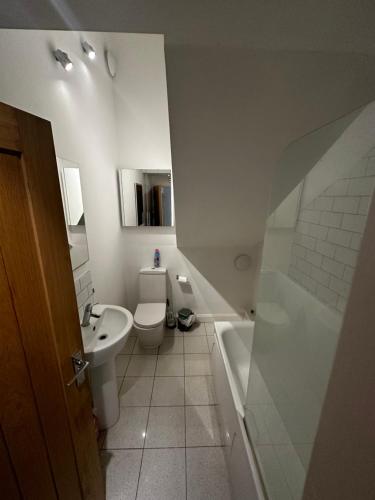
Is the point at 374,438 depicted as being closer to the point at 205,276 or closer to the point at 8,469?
the point at 8,469

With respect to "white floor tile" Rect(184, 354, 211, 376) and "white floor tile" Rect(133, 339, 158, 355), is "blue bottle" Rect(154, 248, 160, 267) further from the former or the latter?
"white floor tile" Rect(184, 354, 211, 376)

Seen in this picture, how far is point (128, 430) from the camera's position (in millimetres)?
1424

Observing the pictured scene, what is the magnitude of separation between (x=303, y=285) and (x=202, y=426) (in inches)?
54.3

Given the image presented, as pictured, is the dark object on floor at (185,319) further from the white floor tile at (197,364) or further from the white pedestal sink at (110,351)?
the white pedestal sink at (110,351)

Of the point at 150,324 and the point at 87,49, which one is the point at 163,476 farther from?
the point at 87,49

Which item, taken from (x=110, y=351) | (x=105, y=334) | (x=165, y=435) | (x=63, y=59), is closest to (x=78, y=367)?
(x=110, y=351)

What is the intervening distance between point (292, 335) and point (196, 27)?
1.13 meters

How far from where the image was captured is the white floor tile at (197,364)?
1.91m

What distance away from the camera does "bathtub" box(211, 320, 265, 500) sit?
2.79ft

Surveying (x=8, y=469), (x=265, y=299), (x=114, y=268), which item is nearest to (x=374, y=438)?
(x=265, y=299)

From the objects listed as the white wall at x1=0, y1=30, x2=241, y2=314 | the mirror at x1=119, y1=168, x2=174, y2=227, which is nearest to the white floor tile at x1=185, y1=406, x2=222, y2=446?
the white wall at x1=0, y1=30, x2=241, y2=314

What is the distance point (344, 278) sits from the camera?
509mm

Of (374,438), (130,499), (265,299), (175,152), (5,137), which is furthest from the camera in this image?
(175,152)

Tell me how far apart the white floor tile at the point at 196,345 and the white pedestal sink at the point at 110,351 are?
90 cm
